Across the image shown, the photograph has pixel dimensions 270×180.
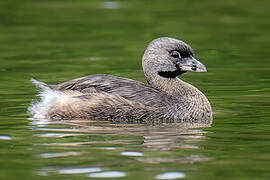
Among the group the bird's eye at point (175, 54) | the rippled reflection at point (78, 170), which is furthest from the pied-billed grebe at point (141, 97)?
the rippled reflection at point (78, 170)

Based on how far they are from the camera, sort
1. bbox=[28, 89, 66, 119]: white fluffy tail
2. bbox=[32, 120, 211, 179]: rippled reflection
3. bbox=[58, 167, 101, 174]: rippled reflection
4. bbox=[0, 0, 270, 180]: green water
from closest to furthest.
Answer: bbox=[58, 167, 101, 174]: rippled reflection, bbox=[32, 120, 211, 179]: rippled reflection, bbox=[0, 0, 270, 180]: green water, bbox=[28, 89, 66, 119]: white fluffy tail

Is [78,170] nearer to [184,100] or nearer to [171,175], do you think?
[171,175]

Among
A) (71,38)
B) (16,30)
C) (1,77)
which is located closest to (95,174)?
(1,77)

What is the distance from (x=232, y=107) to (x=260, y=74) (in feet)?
8.58

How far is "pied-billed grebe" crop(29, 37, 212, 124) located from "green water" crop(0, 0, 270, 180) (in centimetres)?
27

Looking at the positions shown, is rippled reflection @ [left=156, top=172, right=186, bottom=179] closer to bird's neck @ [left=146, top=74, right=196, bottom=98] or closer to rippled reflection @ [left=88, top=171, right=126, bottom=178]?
rippled reflection @ [left=88, top=171, right=126, bottom=178]

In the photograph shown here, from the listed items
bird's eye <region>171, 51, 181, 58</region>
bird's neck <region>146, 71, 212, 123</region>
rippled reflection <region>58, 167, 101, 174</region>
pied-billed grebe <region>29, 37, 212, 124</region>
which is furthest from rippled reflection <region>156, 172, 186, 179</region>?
bird's eye <region>171, 51, 181, 58</region>

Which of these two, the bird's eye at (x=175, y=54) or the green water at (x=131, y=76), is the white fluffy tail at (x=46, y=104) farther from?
the bird's eye at (x=175, y=54)

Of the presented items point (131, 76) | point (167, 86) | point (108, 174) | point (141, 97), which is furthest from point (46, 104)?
point (131, 76)

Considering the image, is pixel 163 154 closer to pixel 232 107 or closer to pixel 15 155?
pixel 15 155

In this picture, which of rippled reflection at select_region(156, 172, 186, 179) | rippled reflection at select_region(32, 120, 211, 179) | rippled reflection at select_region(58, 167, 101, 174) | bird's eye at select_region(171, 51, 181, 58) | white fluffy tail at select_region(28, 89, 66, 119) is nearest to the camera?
rippled reflection at select_region(156, 172, 186, 179)

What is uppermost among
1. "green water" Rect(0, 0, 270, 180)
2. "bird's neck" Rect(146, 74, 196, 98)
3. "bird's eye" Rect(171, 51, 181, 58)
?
"bird's eye" Rect(171, 51, 181, 58)

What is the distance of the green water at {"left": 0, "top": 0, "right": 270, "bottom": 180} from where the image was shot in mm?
8977

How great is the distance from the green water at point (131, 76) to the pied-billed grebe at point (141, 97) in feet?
0.89
